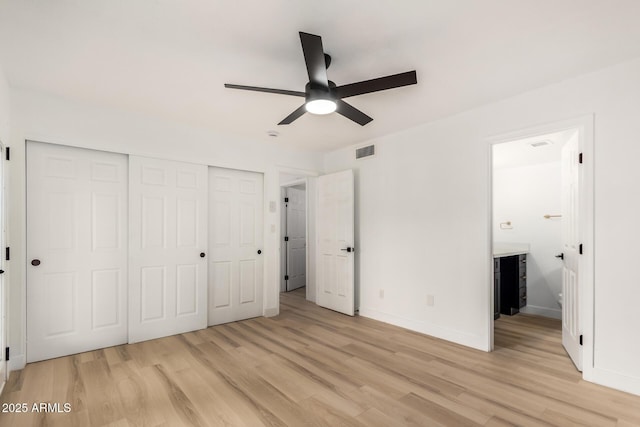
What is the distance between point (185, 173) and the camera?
384cm

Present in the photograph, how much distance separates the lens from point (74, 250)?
10.3 feet

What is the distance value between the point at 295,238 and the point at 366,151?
2.75 meters

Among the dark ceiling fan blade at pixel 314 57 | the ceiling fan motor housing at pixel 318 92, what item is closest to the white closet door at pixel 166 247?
the ceiling fan motor housing at pixel 318 92

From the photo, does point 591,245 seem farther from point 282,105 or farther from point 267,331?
point 267,331

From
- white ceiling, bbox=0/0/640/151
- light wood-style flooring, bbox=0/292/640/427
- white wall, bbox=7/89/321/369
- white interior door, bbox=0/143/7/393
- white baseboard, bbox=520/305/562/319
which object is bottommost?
white baseboard, bbox=520/305/562/319

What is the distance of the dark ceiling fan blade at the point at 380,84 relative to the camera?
2.03 meters

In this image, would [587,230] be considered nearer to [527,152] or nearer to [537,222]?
[527,152]

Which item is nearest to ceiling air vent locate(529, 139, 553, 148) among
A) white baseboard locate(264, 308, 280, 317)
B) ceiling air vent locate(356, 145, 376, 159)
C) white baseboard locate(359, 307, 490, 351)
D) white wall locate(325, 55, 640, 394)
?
white wall locate(325, 55, 640, 394)

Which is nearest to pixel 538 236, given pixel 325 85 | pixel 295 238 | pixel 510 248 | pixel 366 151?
pixel 510 248

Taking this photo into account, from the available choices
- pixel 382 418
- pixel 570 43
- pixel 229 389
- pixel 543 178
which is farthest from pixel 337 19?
pixel 543 178

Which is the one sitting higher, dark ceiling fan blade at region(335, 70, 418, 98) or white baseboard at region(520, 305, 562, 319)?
dark ceiling fan blade at region(335, 70, 418, 98)

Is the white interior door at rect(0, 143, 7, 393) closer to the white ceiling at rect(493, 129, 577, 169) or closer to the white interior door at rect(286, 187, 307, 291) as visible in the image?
the white interior door at rect(286, 187, 307, 291)

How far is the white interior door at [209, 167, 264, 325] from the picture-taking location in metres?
4.15

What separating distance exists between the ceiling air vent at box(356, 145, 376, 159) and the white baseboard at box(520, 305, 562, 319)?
3.35m
